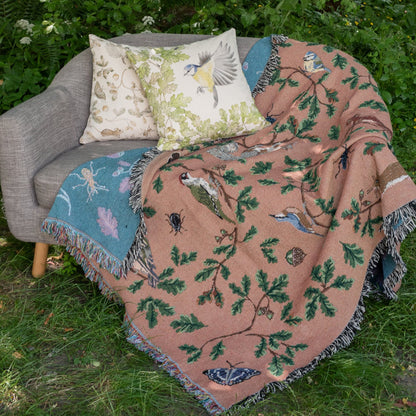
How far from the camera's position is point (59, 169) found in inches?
77.9

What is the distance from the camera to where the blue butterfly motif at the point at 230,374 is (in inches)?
63.4

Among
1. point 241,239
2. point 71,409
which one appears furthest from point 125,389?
point 241,239

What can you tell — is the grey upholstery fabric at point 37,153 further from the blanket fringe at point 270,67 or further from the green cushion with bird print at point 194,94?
the blanket fringe at point 270,67

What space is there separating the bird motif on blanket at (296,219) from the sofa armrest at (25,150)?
3.06 feet

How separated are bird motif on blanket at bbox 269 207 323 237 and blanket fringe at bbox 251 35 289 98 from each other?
2.60 ft

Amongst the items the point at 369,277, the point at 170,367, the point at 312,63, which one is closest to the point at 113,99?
the point at 312,63

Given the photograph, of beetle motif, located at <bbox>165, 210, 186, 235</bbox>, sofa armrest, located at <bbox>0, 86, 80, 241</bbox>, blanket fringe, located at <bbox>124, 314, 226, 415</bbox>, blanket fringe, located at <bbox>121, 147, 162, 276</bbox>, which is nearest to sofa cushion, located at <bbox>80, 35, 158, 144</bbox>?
sofa armrest, located at <bbox>0, 86, 80, 241</bbox>

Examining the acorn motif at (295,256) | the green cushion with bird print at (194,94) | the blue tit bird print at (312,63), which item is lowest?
the acorn motif at (295,256)

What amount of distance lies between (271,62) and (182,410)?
5.23 ft

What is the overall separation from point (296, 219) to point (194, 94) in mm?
724

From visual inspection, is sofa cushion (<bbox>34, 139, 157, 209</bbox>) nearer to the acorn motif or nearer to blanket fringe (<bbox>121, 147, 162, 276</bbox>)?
blanket fringe (<bbox>121, 147, 162, 276</bbox>)

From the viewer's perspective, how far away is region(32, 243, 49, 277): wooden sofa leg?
6.91 feet

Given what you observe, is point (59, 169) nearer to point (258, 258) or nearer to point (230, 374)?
point (258, 258)

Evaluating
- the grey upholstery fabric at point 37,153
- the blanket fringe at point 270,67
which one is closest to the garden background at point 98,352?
the grey upholstery fabric at point 37,153
